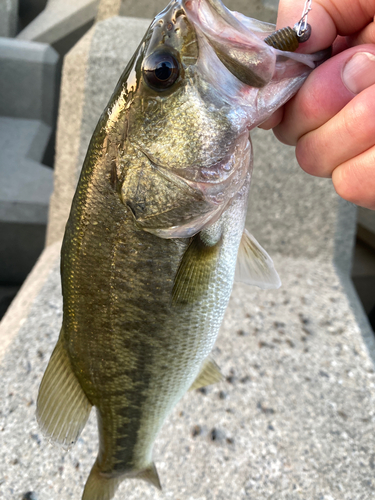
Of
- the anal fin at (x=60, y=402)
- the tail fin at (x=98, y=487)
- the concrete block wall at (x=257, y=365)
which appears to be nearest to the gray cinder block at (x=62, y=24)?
the concrete block wall at (x=257, y=365)

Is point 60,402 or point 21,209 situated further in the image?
point 21,209

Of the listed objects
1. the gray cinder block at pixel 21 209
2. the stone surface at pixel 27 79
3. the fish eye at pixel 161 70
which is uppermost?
the fish eye at pixel 161 70

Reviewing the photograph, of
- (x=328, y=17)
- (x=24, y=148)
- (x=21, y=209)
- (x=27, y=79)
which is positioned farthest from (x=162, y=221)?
(x=27, y=79)

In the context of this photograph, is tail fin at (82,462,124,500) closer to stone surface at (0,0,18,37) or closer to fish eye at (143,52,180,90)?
fish eye at (143,52,180,90)

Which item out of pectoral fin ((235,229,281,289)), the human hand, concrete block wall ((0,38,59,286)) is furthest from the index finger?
concrete block wall ((0,38,59,286))

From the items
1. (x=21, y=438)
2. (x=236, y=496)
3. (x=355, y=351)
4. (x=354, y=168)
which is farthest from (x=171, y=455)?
(x=354, y=168)

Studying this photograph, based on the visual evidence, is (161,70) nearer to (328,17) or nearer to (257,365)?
(328,17)

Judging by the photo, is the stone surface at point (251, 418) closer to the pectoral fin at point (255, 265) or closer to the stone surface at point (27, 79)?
the pectoral fin at point (255, 265)
